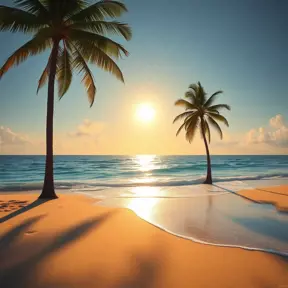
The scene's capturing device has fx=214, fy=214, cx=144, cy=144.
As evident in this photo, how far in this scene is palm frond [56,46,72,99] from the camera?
1094cm

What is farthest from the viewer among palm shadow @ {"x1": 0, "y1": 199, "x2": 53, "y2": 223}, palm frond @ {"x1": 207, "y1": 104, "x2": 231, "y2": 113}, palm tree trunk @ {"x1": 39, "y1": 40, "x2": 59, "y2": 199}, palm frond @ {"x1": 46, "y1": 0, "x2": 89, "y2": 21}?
palm frond @ {"x1": 207, "y1": 104, "x2": 231, "y2": 113}

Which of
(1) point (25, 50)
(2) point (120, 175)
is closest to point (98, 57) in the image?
(1) point (25, 50)

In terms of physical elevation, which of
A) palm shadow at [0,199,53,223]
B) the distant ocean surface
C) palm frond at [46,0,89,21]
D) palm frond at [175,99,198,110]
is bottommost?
the distant ocean surface

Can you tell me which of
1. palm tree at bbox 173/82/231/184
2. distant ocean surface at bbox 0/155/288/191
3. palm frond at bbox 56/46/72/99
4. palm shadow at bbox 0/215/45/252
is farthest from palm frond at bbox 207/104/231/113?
palm shadow at bbox 0/215/45/252

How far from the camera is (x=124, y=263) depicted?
3736 mm

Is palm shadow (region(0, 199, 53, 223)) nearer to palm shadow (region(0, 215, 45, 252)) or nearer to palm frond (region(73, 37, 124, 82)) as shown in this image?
palm shadow (region(0, 215, 45, 252))

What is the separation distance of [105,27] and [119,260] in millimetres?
9986

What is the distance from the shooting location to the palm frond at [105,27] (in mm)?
9867

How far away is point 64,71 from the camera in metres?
11.1

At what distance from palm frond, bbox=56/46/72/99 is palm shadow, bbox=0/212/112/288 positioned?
7.23 metres

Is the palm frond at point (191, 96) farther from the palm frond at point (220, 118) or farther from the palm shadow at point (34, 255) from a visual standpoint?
the palm shadow at point (34, 255)

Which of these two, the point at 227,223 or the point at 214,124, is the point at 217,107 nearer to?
the point at 214,124

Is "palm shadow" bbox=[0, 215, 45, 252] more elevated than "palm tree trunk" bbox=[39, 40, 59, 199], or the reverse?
"palm tree trunk" bbox=[39, 40, 59, 199]

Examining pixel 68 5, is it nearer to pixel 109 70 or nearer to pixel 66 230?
pixel 109 70
